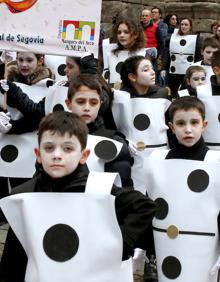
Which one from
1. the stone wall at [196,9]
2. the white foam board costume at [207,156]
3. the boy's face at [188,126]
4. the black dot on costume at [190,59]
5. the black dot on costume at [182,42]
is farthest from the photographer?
the stone wall at [196,9]

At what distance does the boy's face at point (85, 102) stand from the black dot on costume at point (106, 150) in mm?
269

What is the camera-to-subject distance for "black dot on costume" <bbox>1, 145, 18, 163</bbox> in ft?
16.2

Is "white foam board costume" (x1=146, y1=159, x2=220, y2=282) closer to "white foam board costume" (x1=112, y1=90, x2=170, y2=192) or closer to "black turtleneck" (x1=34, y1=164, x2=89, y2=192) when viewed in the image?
"black turtleneck" (x1=34, y1=164, x2=89, y2=192)

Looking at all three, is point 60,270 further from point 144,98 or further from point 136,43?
point 136,43

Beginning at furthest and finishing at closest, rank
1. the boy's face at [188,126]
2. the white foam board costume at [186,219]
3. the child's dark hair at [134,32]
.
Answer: the child's dark hair at [134,32] → the boy's face at [188,126] → the white foam board costume at [186,219]

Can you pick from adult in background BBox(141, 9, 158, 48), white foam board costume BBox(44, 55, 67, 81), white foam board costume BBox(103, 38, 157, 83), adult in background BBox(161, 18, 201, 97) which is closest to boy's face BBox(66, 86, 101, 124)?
white foam board costume BBox(103, 38, 157, 83)

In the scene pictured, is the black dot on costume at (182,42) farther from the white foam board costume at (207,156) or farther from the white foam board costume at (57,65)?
the white foam board costume at (207,156)

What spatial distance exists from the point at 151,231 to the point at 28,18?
2059 millimetres

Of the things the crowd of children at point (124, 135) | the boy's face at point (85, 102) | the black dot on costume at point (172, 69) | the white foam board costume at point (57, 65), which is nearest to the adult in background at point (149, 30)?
the black dot on costume at point (172, 69)

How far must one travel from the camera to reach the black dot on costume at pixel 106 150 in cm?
369

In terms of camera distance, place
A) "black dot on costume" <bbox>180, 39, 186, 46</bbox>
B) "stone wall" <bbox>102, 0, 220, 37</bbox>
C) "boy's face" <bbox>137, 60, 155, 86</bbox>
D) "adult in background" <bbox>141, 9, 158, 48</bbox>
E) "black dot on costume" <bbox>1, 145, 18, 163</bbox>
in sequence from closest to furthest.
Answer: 1. "black dot on costume" <bbox>1, 145, 18, 163</bbox>
2. "boy's face" <bbox>137, 60, 155, 86</bbox>
3. "black dot on costume" <bbox>180, 39, 186, 46</bbox>
4. "adult in background" <bbox>141, 9, 158, 48</bbox>
5. "stone wall" <bbox>102, 0, 220, 37</bbox>

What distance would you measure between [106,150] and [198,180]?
60 centimetres

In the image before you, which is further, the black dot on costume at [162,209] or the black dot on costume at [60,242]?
the black dot on costume at [162,209]

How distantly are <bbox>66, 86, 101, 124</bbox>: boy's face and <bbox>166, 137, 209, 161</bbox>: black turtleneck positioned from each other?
2.06 ft
